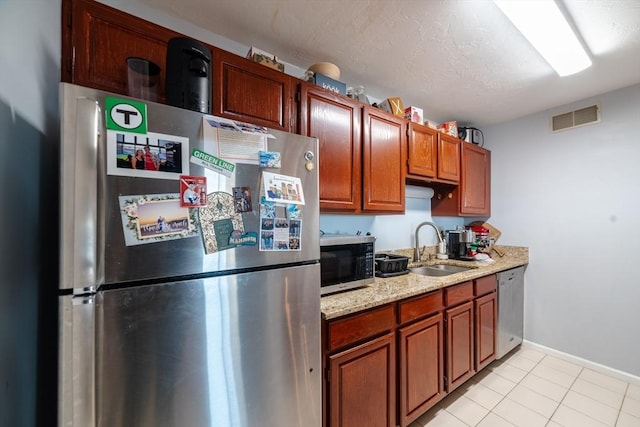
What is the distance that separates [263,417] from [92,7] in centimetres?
165

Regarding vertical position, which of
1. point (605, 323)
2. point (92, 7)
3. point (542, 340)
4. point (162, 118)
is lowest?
point (542, 340)

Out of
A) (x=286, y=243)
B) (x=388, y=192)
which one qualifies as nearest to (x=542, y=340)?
(x=388, y=192)

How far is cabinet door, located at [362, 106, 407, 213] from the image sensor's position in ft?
5.76

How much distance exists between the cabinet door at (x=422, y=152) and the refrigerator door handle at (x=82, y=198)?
1.92 metres

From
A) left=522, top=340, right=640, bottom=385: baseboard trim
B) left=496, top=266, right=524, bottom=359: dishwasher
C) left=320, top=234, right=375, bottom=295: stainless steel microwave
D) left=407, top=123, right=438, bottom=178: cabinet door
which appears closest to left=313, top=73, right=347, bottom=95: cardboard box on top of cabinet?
left=407, top=123, right=438, bottom=178: cabinet door

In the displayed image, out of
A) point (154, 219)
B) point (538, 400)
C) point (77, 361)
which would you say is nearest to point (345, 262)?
point (154, 219)

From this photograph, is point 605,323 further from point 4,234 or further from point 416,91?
point 4,234

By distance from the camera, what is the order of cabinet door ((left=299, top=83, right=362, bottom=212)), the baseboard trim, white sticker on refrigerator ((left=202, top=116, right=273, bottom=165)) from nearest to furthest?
white sticker on refrigerator ((left=202, top=116, right=273, bottom=165)) → cabinet door ((left=299, top=83, right=362, bottom=212)) → the baseboard trim

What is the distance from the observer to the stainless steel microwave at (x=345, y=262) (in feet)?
4.60

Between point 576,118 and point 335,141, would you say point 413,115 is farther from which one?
point 576,118

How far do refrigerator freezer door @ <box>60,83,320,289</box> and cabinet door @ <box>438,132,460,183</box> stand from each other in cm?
203

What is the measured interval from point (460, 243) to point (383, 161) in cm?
148

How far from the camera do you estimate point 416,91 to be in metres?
2.20

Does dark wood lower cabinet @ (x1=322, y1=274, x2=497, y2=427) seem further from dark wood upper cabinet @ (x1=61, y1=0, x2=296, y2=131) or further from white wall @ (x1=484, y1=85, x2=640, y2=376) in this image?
dark wood upper cabinet @ (x1=61, y1=0, x2=296, y2=131)
